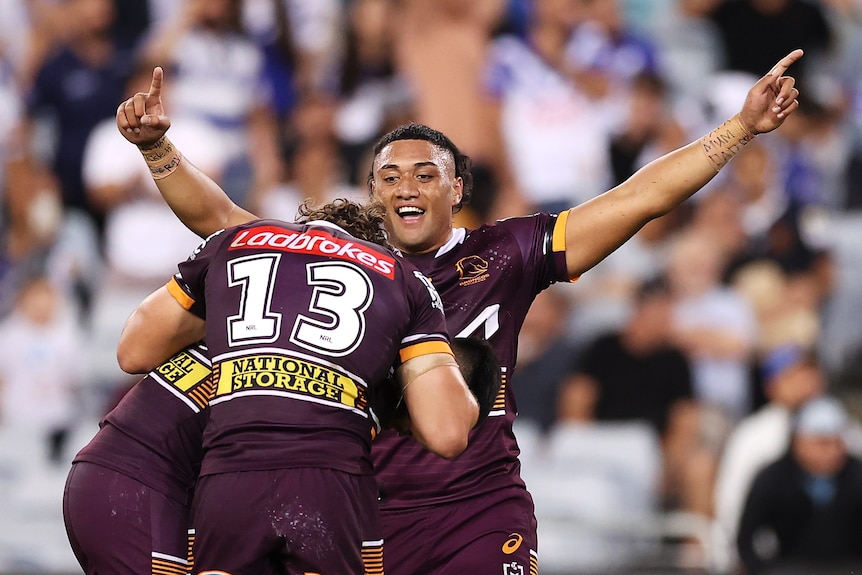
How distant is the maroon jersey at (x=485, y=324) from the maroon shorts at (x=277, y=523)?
3.96 ft

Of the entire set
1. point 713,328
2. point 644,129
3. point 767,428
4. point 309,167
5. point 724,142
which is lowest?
point 724,142

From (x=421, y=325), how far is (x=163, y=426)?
0.97 m

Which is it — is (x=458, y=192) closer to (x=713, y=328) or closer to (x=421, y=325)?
(x=421, y=325)

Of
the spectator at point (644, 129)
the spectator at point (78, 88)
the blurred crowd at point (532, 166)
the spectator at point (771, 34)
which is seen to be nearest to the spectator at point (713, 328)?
the blurred crowd at point (532, 166)

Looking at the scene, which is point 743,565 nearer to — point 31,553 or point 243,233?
point 31,553

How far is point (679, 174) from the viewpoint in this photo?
462 cm

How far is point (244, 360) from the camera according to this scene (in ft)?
11.6

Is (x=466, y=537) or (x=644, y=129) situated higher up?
(x=644, y=129)

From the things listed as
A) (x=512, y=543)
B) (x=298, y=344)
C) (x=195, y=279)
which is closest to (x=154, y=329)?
(x=195, y=279)

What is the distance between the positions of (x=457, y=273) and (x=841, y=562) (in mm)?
5563

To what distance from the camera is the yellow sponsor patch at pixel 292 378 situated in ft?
11.5

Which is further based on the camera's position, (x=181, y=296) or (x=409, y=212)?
(x=409, y=212)

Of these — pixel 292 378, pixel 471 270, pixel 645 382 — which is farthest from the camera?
pixel 645 382

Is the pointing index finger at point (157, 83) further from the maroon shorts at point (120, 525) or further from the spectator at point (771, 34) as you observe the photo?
the spectator at point (771, 34)
